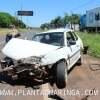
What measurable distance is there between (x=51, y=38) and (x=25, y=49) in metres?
Answer: 1.65

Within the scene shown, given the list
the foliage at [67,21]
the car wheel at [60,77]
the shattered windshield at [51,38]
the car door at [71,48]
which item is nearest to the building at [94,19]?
the foliage at [67,21]

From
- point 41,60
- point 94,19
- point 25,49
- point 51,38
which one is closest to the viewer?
point 41,60

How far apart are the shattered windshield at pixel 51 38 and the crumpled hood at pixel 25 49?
0.63 metres

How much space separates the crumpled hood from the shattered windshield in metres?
0.63

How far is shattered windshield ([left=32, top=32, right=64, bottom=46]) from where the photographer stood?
38.3ft

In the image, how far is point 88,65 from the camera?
14.4 meters

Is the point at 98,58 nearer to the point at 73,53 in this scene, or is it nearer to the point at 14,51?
the point at 73,53

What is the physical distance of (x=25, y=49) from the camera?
1065cm

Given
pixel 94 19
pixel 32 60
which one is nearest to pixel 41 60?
pixel 32 60

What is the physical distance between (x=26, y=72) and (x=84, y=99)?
225cm

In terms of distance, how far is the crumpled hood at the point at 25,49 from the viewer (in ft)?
33.6

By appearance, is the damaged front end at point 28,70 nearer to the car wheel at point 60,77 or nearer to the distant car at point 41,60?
the distant car at point 41,60

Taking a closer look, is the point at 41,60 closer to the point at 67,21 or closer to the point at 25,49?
the point at 25,49

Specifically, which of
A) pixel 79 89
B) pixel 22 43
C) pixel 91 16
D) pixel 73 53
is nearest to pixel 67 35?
pixel 73 53
